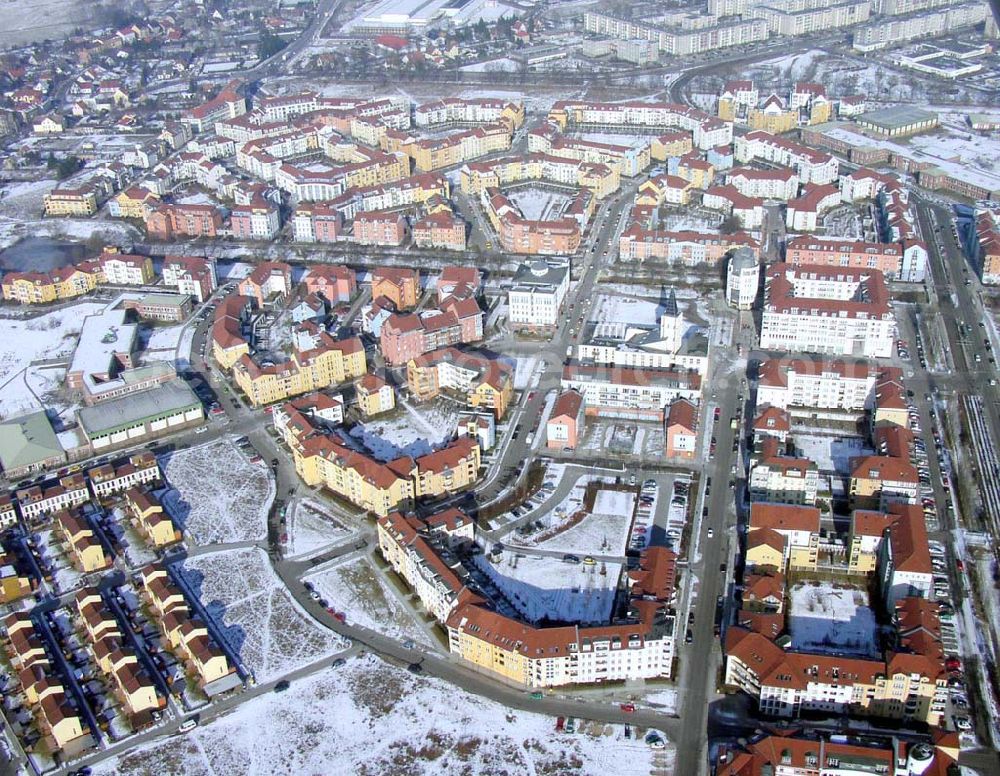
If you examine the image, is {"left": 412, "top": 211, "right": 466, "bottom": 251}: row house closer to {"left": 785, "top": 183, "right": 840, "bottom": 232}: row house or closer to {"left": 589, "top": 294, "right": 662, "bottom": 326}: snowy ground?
{"left": 589, "top": 294, "right": 662, "bottom": 326}: snowy ground

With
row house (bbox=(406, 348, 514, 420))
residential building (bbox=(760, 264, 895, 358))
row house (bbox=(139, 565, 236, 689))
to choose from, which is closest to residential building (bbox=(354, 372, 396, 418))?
row house (bbox=(406, 348, 514, 420))

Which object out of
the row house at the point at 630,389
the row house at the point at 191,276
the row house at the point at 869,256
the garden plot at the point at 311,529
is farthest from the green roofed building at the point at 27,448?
the row house at the point at 869,256

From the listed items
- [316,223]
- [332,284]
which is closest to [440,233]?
[316,223]

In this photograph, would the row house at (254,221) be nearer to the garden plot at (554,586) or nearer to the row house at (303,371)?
the row house at (303,371)

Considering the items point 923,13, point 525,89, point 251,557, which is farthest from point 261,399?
point 923,13

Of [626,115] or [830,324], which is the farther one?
[626,115]

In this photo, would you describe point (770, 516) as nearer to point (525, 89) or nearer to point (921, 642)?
point (921, 642)

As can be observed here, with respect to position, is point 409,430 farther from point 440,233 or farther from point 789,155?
point 789,155
